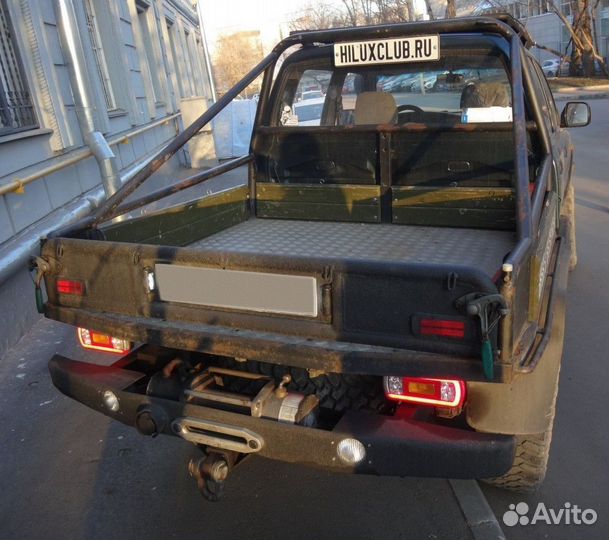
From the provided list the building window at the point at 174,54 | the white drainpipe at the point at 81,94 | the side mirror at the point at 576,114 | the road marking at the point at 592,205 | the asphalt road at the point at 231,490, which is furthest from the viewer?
the building window at the point at 174,54

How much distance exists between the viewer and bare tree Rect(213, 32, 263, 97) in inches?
2158

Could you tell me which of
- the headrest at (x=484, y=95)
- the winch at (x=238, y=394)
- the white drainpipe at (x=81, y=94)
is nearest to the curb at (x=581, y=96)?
the white drainpipe at (x=81, y=94)

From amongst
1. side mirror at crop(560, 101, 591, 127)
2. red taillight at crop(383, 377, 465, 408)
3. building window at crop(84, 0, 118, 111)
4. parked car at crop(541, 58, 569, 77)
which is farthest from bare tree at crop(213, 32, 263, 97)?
red taillight at crop(383, 377, 465, 408)

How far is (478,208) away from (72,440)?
110 inches

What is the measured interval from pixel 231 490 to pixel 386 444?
113 centimetres

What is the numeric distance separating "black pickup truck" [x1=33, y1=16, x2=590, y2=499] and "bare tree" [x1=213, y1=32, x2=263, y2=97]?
51.9 m

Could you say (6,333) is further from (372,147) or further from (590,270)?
(590,270)

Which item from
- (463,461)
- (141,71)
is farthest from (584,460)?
(141,71)

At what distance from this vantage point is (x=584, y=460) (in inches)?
116

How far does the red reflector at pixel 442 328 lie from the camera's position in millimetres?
2002

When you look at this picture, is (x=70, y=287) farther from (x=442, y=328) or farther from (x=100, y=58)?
(x=100, y=58)

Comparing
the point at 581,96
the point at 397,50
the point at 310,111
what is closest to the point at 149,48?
the point at 310,111

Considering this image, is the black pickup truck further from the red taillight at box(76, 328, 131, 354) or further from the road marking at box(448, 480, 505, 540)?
the road marking at box(448, 480, 505, 540)

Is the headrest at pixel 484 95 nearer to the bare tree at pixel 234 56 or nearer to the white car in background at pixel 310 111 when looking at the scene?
the white car in background at pixel 310 111
